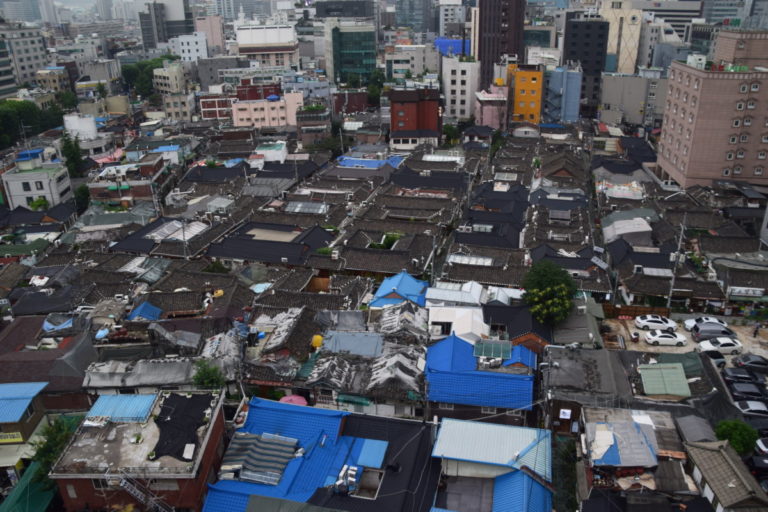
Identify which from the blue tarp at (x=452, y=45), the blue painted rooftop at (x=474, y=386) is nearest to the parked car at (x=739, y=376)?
the blue painted rooftop at (x=474, y=386)

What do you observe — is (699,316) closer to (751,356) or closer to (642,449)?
(751,356)

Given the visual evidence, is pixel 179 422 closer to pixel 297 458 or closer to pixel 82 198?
pixel 297 458

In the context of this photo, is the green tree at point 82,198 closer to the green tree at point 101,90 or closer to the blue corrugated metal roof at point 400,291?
the blue corrugated metal roof at point 400,291

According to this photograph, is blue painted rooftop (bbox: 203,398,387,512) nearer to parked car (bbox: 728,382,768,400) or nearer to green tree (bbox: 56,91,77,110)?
parked car (bbox: 728,382,768,400)

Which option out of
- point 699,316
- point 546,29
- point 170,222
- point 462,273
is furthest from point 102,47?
point 699,316

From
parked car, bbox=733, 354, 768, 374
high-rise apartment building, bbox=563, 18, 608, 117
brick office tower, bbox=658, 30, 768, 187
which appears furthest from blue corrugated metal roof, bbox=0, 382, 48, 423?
high-rise apartment building, bbox=563, 18, 608, 117

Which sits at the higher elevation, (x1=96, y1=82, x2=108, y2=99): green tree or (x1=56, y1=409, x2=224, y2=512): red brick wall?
(x1=96, y1=82, x2=108, y2=99): green tree
